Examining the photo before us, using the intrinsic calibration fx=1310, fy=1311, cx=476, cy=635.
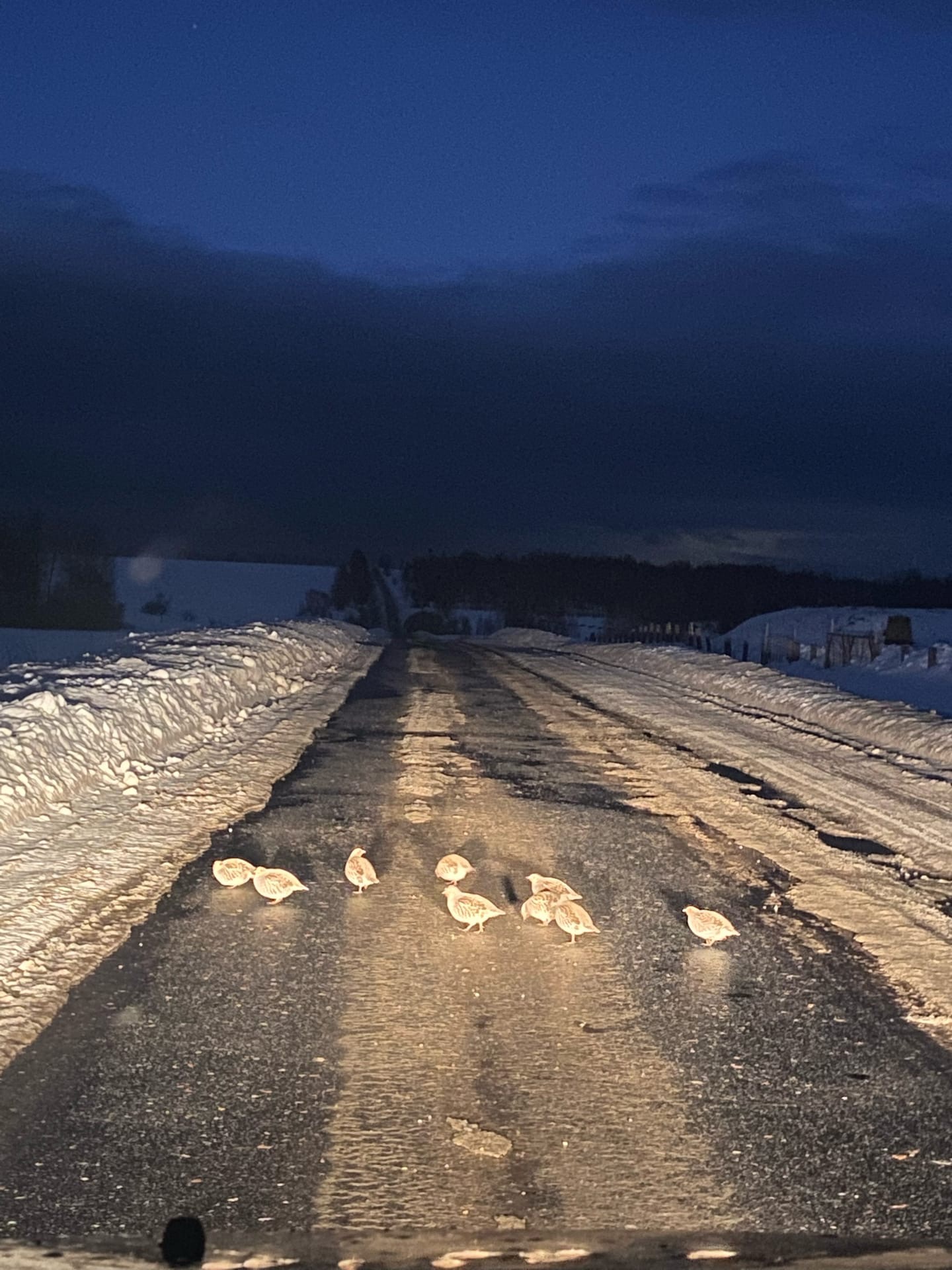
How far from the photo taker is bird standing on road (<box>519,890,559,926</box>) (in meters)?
7.63

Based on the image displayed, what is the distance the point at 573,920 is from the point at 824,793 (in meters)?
6.40

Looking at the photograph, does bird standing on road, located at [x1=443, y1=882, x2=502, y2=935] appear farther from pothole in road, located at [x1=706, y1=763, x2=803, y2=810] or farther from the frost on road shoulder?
pothole in road, located at [x1=706, y1=763, x2=803, y2=810]

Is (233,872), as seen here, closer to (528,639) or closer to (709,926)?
(709,926)

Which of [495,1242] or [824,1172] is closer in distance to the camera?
[495,1242]

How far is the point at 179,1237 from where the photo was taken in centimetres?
393

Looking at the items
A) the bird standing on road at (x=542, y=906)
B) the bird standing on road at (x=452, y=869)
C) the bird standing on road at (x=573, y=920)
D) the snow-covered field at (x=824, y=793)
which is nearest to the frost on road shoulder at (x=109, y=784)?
the bird standing on road at (x=452, y=869)

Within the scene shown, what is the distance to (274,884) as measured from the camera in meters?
8.15

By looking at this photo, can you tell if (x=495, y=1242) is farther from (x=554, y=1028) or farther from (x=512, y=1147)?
(x=554, y=1028)

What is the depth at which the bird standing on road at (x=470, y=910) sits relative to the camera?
7516mm

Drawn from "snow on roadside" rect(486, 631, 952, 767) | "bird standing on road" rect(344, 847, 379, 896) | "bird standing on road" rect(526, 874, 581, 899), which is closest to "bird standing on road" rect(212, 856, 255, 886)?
"bird standing on road" rect(344, 847, 379, 896)

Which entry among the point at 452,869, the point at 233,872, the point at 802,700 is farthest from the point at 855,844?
the point at 802,700

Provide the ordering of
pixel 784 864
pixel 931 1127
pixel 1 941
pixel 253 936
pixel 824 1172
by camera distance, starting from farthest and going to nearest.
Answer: pixel 784 864 < pixel 253 936 < pixel 1 941 < pixel 931 1127 < pixel 824 1172

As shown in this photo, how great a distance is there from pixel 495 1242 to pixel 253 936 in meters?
3.70

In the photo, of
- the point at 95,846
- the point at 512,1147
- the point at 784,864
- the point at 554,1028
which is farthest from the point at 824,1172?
the point at 95,846
